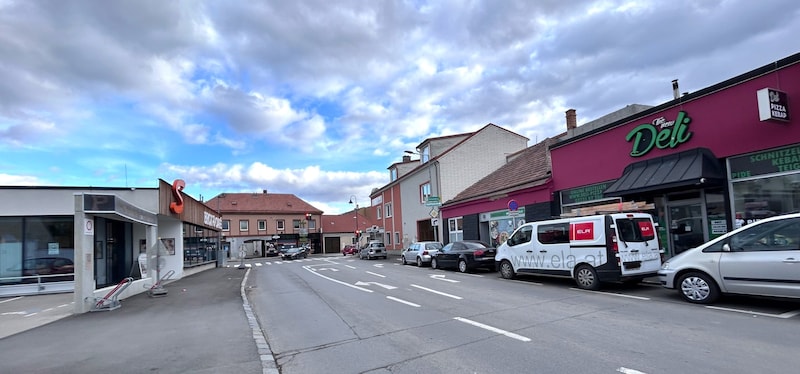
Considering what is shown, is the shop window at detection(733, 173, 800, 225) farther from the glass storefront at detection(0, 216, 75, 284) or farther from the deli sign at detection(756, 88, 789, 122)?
the glass storefront at detection(0, 216, 75, 284)

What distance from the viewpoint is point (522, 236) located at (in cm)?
1451

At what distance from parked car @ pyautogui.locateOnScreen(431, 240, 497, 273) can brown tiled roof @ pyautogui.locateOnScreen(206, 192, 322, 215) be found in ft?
167

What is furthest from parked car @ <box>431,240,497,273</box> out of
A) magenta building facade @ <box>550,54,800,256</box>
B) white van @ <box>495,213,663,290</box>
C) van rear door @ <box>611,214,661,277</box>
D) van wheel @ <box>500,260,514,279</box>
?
van rear door @ <box>611,214,661,277</box>

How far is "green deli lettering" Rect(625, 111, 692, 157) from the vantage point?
13680 millimetres

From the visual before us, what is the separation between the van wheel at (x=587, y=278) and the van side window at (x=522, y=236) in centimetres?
224

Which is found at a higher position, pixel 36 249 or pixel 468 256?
pixel 36 249

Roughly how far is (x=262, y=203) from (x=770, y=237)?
67331 mm

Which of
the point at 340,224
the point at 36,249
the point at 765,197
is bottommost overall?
the point at 36,249

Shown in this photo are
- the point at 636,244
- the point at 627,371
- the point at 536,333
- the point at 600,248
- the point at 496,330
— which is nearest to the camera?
the point at 627,371

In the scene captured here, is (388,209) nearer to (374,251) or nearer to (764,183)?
(374,251)

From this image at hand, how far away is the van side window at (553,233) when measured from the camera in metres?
12.7

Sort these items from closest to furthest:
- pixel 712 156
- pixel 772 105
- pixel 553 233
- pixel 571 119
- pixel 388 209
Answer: pixel 772 105 < pixel 712 156 < pixel 553 233 < pixel 571 119 < pixel 388 209

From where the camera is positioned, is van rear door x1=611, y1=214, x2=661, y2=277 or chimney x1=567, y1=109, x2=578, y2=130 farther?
chimney x1=567, y1=109, x2=578, y2=130

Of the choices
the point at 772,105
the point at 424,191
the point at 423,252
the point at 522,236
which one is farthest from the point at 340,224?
the point at 772,105
